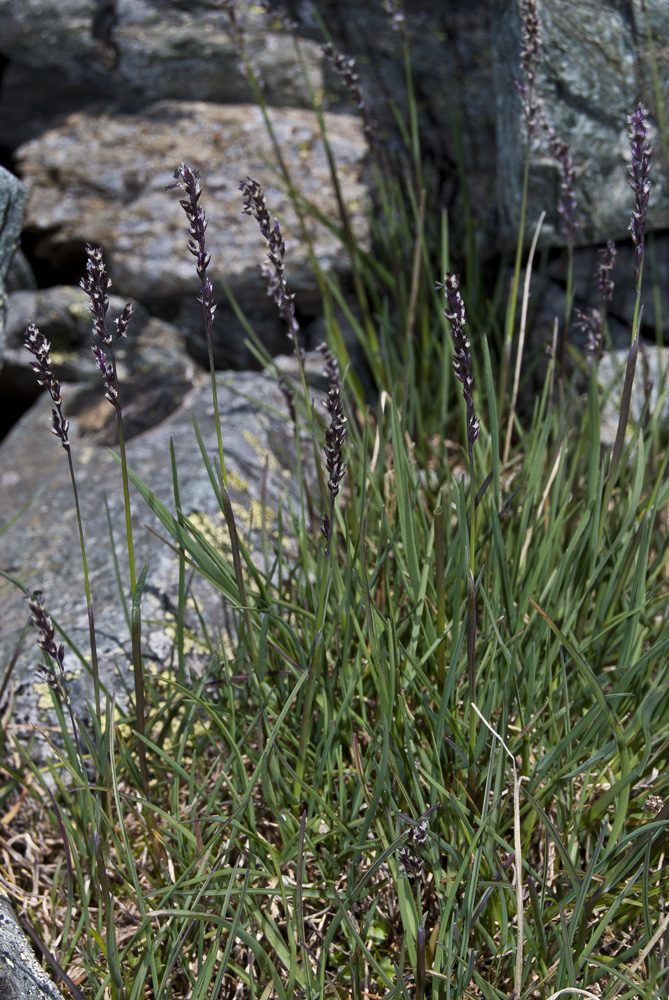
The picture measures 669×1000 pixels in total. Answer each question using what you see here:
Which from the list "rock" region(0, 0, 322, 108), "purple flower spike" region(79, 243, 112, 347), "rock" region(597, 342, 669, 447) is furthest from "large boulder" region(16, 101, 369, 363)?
"purple flower spike" region(79, 243, 112, 347)

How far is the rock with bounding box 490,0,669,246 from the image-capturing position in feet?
8.21

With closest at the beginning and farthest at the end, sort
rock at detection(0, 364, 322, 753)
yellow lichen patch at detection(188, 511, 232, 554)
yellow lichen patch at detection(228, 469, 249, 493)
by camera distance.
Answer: rock at detection(0, 364, 322, 753), yellow lichen patch at detection(188, 511, 232, 554), yellow lichen patch at detection(228, 469, 249, 493)

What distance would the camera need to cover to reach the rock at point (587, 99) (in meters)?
2.50

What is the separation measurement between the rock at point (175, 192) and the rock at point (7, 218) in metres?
0.87

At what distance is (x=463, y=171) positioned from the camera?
9.80 ft

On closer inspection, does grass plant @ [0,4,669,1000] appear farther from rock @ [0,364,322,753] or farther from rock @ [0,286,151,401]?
rock @ [0,286,151,401]

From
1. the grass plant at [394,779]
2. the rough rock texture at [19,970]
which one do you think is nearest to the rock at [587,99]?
the grass plant at [394,779]

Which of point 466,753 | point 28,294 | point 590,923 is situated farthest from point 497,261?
point 590,923

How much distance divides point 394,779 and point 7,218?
1.80 metres

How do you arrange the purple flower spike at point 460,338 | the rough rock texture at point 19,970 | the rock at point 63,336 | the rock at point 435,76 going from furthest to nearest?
the rock at point 435,76 → the rock at point 63,336 → the rough rock texture at point 19,970 → the purple flower spike at point 460,338

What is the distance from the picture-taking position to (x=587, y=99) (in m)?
2.58

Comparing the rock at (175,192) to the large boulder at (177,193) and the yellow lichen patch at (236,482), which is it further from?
the yellow lichen patch at (236,482)

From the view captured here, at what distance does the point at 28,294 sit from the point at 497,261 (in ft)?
A: 6.21

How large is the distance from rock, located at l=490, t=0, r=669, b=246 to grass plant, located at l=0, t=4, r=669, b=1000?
96 cm
